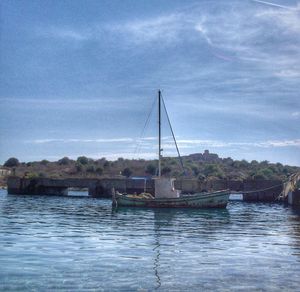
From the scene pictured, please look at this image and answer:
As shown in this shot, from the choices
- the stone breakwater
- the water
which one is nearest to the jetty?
the stone breakwater

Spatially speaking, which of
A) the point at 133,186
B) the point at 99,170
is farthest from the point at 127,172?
the point at 133,186

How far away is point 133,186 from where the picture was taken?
99.6m

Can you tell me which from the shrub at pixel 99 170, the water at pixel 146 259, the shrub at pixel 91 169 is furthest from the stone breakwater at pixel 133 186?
the shrub at pixel 91 169

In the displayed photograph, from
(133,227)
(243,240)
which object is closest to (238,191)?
(133,227)

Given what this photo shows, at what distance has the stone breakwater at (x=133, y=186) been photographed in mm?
93375

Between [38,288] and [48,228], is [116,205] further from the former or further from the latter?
[38,288]

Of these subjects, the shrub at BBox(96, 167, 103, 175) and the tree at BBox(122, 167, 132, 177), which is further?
the shrub at BBox(96, 167, 103, 175)

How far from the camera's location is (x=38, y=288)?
15070 millimetres

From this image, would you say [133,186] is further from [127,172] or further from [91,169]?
[91,169]

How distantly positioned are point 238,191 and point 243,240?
67264 mm

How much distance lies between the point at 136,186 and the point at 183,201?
42.3 m

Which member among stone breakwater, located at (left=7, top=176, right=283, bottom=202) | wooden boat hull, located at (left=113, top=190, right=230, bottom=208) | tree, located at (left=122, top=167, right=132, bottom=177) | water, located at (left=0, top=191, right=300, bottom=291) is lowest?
water, located at (left=0, top=191, right=300, bottom=291)

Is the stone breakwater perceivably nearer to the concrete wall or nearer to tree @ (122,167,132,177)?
the concrete wall

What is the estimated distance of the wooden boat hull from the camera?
189 ft
